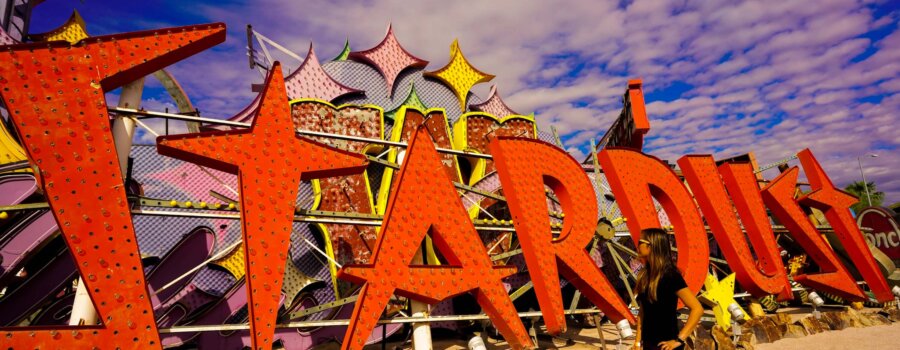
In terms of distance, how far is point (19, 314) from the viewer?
271 inches

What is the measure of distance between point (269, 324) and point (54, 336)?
195 centimetres

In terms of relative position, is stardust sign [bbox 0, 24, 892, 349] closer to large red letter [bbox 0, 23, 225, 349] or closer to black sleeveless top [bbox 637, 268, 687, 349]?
large red letter [bbox 0, 23, 225, 349]

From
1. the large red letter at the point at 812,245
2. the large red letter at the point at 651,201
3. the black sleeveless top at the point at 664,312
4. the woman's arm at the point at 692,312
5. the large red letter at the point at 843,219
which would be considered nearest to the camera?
the woman's arm at the point at 692,312

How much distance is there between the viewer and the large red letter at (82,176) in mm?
5109

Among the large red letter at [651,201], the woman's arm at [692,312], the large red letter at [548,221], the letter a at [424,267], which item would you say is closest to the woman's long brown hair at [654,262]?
the woman's arm at [692,312]

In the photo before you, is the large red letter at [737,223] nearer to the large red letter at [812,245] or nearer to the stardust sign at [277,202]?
the stardust sign at [277,202]

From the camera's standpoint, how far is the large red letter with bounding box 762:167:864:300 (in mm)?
12000

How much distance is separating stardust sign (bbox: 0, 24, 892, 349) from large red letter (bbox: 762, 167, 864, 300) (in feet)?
7.41

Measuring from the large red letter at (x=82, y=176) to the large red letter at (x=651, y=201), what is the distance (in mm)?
7497

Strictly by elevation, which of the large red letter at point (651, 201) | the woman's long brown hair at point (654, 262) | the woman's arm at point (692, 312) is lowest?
the woman's arm at point (692, 312)

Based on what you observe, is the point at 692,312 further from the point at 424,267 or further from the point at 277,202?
the point at 277,202

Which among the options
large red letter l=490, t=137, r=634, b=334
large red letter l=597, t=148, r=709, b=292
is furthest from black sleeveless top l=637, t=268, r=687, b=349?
large red letter l=597, t=148, r=709, b=292

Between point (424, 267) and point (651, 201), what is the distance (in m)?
5.03

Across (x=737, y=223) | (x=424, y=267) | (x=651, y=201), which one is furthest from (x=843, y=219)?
(x=424, y=267)
